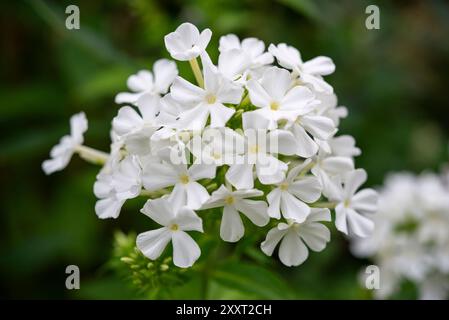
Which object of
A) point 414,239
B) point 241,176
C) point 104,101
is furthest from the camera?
point 104,101

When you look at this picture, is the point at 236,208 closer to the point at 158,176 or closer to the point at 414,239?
the point at 158,176

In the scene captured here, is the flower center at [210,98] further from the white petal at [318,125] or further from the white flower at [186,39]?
the white petal at [318,125]

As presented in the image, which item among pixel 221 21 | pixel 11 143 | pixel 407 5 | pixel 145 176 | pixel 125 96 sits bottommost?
pixel 145 176

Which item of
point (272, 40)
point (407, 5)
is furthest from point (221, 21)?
point (407, 5)

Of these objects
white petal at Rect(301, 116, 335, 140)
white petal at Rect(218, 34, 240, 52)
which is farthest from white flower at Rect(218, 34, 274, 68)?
white petal at Rect(301, 116, 335, 140)

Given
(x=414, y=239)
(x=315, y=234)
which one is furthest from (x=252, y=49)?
(x=414, y=239)

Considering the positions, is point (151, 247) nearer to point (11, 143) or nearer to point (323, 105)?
point (323, 105)
